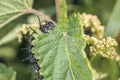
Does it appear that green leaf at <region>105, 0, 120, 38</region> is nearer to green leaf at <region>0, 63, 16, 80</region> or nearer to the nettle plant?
green leaf at <region>0, 63, 16, 80</region>

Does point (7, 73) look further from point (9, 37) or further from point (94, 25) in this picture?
point (9, 37)

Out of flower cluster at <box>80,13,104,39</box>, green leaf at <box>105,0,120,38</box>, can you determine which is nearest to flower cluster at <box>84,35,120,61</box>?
flower cluster at <box>80,13,104,39</box>

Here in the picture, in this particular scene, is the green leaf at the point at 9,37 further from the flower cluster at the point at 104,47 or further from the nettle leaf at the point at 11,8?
the flower cluster at the point at 104,47

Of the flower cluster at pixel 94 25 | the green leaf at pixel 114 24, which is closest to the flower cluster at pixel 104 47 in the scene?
the flower cluster at pixel 94 25

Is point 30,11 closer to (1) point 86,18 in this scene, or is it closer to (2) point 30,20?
(1) point 86,18

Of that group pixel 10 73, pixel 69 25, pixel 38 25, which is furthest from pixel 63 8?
pixel 10 73
